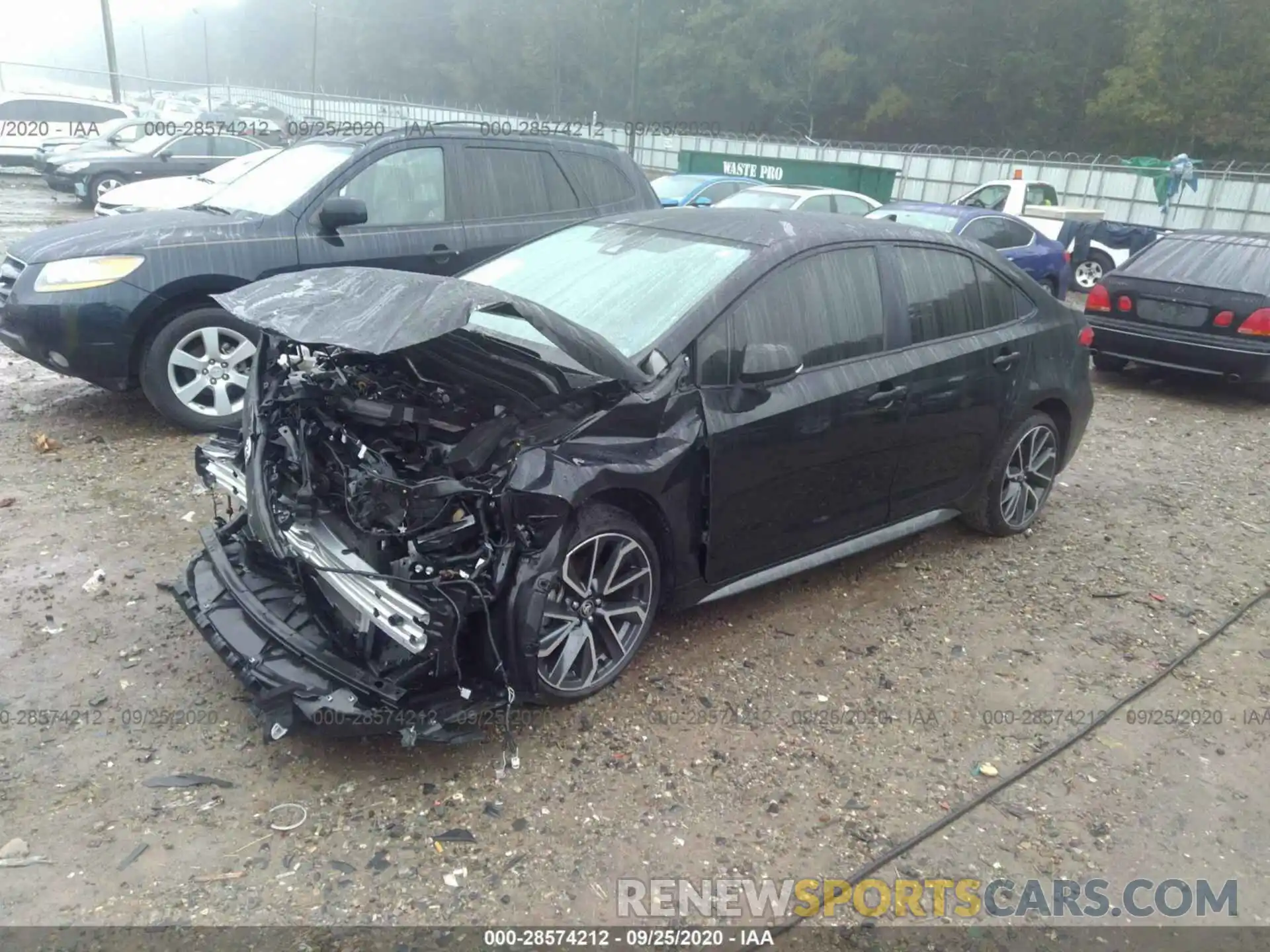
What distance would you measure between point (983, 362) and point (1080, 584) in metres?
1.29

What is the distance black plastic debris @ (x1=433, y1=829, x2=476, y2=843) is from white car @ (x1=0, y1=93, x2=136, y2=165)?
80.5 feet

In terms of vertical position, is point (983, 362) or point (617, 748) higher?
point (983, 362)

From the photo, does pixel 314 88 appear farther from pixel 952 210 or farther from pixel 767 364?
pixel 767 364

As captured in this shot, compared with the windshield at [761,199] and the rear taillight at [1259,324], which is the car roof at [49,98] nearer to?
the windshield at [761,199]

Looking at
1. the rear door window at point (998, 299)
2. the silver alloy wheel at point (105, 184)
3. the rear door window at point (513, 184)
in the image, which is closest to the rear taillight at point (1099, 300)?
the rear door window at point (998, 299)

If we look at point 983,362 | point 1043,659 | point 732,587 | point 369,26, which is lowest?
point 1043,659

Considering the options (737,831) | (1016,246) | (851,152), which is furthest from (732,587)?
(851,152)

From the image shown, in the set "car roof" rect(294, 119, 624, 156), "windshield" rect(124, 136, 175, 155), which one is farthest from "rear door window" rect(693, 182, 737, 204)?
"windshield" rect(124, 136, 175, 155)

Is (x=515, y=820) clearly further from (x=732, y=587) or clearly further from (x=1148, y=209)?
(x=1148, y=209)

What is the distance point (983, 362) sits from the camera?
4.68m

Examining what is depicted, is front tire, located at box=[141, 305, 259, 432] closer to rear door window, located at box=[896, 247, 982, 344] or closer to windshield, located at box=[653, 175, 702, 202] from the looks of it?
rear door window, located at box=[896, 247, 982, 344]

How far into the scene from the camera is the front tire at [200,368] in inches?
223

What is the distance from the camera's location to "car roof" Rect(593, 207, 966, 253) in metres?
4.07

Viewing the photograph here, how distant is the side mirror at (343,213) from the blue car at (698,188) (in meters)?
8.80
